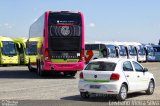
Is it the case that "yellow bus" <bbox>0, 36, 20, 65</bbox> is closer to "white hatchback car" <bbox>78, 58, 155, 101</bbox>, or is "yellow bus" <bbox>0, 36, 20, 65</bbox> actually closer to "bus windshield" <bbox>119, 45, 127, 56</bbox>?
"bus windshield" <bbox>119, 45, 127, 56</bbox>

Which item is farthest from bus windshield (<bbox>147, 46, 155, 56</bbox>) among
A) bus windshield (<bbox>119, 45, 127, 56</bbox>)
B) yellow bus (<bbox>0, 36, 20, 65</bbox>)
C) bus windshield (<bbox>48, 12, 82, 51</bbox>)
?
bus windshield (<bbox>48, 12, 82, 51</bbox>)

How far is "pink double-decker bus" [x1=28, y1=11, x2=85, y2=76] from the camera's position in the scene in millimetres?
27891

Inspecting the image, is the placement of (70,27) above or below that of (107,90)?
above

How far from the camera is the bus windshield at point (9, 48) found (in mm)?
45750

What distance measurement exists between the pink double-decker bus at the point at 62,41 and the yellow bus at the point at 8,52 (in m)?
17.6

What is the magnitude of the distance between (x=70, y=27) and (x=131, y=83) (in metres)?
11.8

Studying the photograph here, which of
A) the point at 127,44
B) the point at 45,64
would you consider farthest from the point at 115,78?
the point at 127,44

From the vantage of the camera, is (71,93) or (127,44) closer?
(71,93)

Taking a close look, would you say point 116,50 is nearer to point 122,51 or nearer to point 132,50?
point 122,51

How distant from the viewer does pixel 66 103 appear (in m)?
15.4

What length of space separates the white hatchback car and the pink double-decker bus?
36.0ft

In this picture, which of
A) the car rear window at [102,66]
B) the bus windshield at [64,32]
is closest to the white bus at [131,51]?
the bus windshield at [64,32]

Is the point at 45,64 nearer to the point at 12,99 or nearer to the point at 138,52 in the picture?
the point at 12,99

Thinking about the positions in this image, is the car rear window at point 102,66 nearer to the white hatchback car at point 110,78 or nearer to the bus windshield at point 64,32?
the white hatchback car at point 110,78
